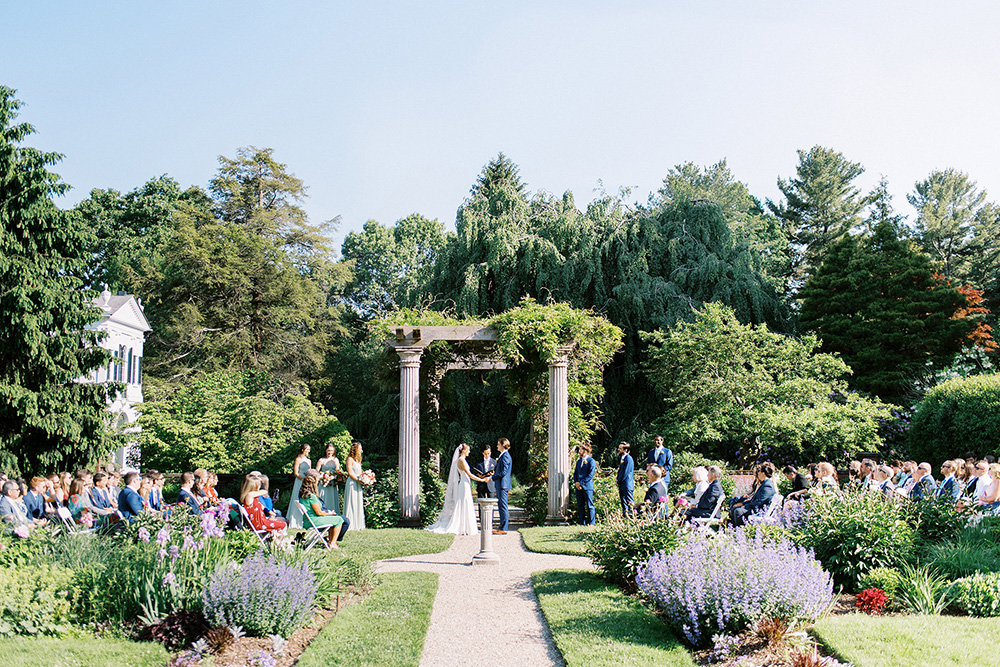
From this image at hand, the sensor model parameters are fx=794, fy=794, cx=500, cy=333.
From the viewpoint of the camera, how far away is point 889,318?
25672 mm

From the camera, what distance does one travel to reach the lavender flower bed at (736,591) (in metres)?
6.24

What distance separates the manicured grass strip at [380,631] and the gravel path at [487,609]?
0.14 metres

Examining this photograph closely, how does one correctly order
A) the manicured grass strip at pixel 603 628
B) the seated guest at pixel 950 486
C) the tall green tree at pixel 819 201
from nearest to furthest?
1. the manicured grass strip at pixel 603 628
2. the seated guest at pixel 950 486
3. the tall green tree at pixel 819 201

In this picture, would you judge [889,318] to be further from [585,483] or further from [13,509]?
[13,509]

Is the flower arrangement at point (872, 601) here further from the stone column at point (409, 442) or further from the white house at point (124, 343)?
the white house at point (124, 343)

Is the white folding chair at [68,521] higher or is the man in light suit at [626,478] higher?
the man in light suit at [626,478]

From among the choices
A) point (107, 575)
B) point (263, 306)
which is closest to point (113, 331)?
point (263, 306)

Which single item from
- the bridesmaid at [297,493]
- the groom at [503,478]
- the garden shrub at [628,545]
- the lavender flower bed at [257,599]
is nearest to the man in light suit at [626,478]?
the groom at [503,478]

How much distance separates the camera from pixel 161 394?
26203 mm

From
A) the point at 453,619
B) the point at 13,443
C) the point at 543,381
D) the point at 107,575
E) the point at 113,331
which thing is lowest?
the point at 453,619

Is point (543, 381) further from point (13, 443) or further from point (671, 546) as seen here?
point (13, 443)

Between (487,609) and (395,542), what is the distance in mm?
4754

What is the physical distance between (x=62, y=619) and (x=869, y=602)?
23.5ft

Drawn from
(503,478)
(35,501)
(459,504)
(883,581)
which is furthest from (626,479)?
(35,501)
